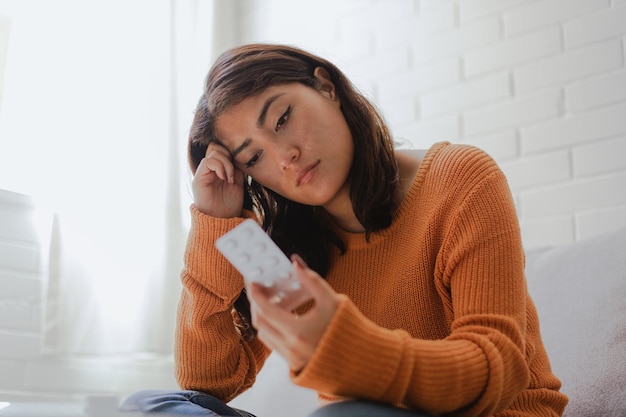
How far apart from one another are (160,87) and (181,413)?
134 cm

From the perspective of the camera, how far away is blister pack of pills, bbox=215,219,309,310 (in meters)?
0.75

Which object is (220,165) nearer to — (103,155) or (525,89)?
(103,155)

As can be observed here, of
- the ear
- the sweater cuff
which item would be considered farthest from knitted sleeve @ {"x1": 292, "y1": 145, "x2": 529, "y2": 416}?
the ear

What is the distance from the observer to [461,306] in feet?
3.10

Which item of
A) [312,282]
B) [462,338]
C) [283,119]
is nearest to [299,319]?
[312,282]

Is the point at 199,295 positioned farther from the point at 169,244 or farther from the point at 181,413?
the point at 169,244

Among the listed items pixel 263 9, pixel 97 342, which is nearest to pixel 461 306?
pixel 97 342

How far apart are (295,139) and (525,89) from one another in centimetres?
99

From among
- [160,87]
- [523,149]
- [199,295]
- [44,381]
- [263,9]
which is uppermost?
[263,9]

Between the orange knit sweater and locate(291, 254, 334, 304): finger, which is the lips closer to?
the orange knit sweater

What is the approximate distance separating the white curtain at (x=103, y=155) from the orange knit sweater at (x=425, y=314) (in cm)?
61

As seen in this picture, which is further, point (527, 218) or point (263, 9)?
point (263, 9)

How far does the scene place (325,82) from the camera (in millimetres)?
1231

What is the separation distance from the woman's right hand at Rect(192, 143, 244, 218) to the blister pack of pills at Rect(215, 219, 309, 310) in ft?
1.57
